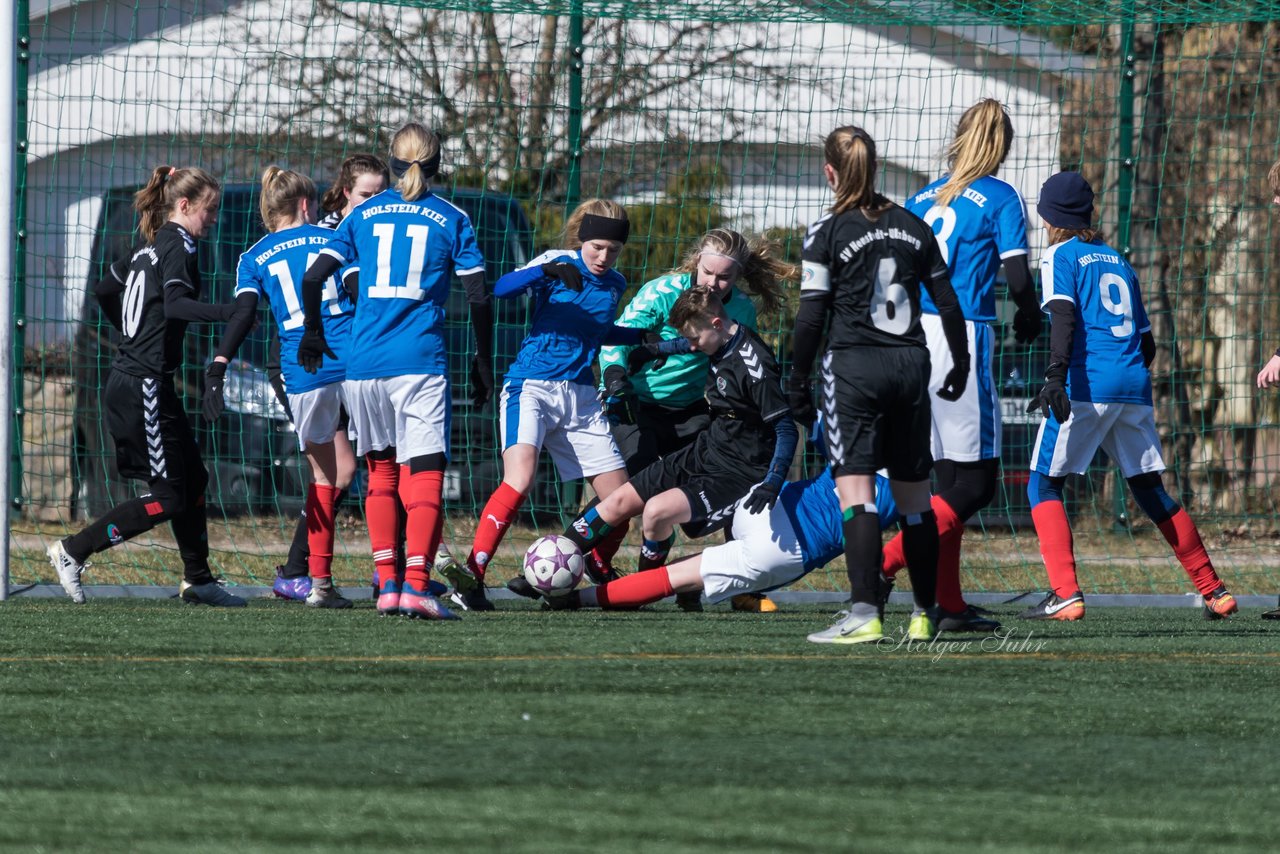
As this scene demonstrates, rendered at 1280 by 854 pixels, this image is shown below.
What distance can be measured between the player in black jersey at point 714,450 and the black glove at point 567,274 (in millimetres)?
456

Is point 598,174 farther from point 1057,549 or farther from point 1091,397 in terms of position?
point 1057,549

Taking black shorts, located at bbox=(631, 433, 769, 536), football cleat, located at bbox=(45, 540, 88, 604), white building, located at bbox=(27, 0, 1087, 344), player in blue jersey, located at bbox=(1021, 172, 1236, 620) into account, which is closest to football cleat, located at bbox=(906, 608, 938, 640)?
player in blue jersey, located at bbox=(1021, 172, 1236, 620)

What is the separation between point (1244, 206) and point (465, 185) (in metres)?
4.59

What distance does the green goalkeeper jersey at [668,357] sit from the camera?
25.0 ft

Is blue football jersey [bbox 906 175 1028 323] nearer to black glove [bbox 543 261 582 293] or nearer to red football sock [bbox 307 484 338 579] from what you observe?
black glove [bbox 543 261 582 293]

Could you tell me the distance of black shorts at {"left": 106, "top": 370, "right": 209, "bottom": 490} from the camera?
709 centimetres

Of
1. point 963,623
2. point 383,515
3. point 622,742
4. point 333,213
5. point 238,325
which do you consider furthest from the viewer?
point 333,213

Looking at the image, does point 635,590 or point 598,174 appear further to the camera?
point 598,174

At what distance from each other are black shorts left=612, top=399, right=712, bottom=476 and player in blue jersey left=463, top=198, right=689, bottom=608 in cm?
35

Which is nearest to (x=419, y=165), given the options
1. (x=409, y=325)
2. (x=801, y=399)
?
(x=409, y=325)

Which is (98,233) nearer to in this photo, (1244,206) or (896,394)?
(896,394)

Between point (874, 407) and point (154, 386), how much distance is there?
3.10m

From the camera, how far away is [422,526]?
6.32 metres

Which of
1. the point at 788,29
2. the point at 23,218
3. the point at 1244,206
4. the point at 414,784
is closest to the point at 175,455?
the point at 23,218
